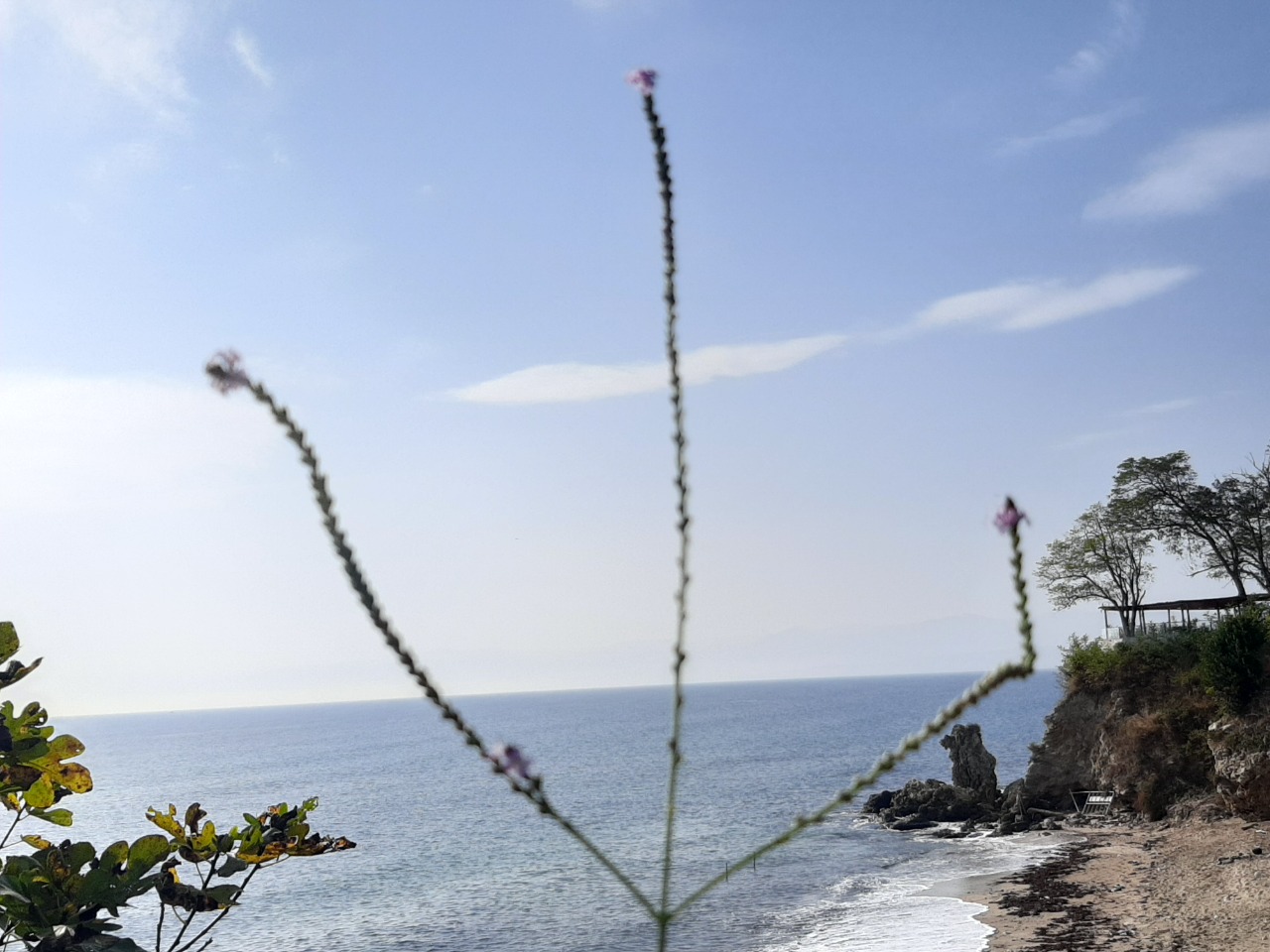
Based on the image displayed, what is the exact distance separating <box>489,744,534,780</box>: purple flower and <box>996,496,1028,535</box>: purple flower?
2.51 ft

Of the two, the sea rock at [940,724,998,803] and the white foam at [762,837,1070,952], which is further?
the sea rock at [940,724,998,803]

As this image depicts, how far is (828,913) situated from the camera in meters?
42.0

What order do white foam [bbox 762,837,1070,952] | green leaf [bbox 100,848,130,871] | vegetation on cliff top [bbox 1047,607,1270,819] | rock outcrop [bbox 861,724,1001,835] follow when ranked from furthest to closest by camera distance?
rock outcrop [bbox 861,724,1001,835] → vegetation on cliff top [bbox 1047,607,1270,819] → white foam [bbox 762,837,1070,952] → green leaf [bbox 100,848,130,871]

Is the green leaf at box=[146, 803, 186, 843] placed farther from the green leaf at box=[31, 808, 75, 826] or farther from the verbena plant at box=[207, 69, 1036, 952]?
the verbena plant at box=[207, 69, 1036, 952]

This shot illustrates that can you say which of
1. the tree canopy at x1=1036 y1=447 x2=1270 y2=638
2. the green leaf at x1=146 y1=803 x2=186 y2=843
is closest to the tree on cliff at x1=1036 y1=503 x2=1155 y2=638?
the tree canopy at x1=1036 y1=447 x2=1270 y2=638

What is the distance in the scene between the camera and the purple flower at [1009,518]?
4.96 ft

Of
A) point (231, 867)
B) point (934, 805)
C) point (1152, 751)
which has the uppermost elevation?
point (231, 867)

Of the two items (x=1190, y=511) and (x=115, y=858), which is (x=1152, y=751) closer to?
(x=1190, y=511)

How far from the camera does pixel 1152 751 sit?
43.5 metres

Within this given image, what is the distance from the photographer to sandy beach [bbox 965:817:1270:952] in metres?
29.7

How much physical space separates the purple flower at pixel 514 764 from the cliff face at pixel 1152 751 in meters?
43.9

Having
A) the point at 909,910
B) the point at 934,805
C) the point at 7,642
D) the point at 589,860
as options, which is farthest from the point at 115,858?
the point at 934,805

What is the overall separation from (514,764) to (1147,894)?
3860cm

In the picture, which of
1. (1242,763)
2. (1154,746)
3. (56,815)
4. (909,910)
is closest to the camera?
(56,815)
